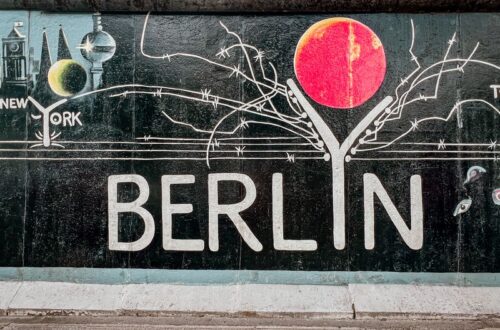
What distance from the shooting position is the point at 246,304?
538cm

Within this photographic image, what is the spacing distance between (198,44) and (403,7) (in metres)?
2.53

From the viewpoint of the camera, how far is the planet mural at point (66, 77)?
19.4ft

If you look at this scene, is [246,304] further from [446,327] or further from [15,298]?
[15,298]

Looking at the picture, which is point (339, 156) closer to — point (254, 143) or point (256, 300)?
point (254, 143)

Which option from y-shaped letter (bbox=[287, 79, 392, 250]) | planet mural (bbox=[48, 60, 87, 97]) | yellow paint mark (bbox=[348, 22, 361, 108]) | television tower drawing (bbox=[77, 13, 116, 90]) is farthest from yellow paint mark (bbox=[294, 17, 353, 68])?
planet mural (bbox=[48, 60, 87, 97])

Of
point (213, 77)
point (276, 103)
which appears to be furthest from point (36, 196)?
point (276, 103)

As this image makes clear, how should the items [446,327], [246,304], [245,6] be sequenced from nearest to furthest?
[446,327] < [246,304] < [245,6]

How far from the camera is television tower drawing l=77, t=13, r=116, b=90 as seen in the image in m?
5.89

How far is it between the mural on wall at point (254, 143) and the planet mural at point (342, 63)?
0.06ft

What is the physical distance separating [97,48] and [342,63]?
3.04m

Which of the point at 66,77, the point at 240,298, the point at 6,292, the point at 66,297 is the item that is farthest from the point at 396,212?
the point at 6,292

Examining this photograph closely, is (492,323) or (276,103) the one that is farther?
(276,103)

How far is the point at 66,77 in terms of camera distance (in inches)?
233

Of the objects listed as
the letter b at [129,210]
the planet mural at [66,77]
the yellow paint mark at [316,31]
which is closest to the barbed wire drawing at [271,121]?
the planet mural at [66,77]
